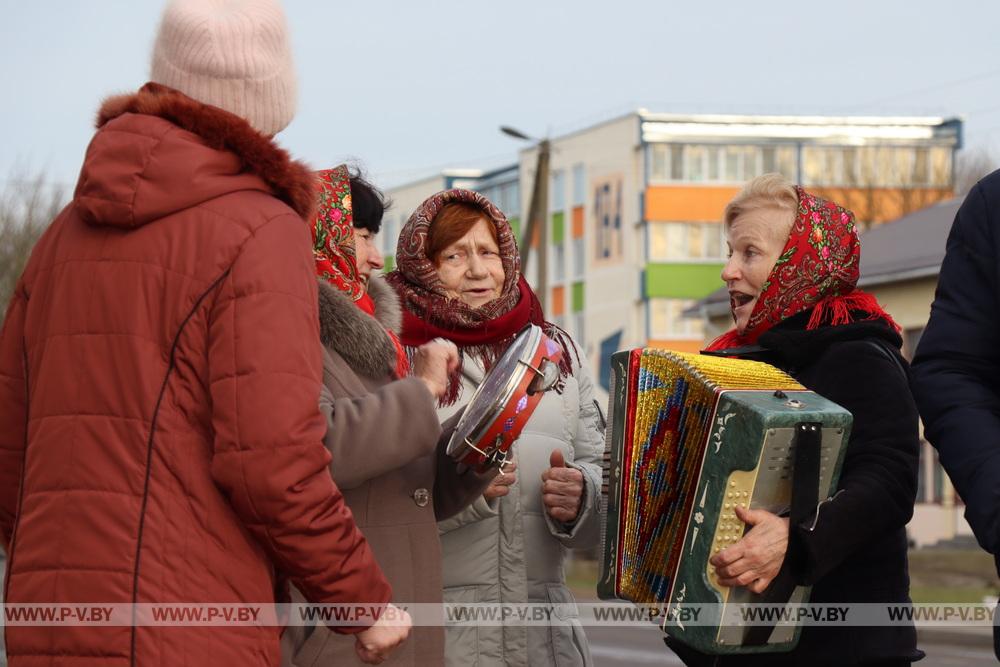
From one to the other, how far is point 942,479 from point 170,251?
3439 cm

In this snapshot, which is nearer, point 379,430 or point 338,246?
point 379,430

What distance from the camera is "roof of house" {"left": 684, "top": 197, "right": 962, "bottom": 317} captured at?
30031 millimetres

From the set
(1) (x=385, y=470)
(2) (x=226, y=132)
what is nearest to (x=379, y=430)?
(1) (x=385, y=470)

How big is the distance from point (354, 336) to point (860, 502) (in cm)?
127

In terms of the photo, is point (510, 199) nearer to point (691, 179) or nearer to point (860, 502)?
point (691, 179)

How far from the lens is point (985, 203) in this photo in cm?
338

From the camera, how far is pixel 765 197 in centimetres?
423

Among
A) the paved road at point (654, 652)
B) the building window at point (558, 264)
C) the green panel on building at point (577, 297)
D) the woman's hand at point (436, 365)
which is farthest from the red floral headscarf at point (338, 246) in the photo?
the building window at point (558, 264)

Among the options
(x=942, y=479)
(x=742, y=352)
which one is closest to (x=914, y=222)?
(x=942, y=479)

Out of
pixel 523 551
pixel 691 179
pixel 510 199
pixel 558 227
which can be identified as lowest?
pixel 558 227

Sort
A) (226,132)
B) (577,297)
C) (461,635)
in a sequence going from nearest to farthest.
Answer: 1. (226,132)
2. (461,635)
3. (577,297)

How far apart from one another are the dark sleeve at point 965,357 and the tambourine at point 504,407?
2.82 ft

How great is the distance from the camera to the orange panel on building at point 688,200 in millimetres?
55312

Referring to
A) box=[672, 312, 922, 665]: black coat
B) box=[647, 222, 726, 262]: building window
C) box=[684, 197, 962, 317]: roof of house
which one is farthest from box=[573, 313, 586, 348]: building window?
box=[672, 312, 922, 665]: black coat
